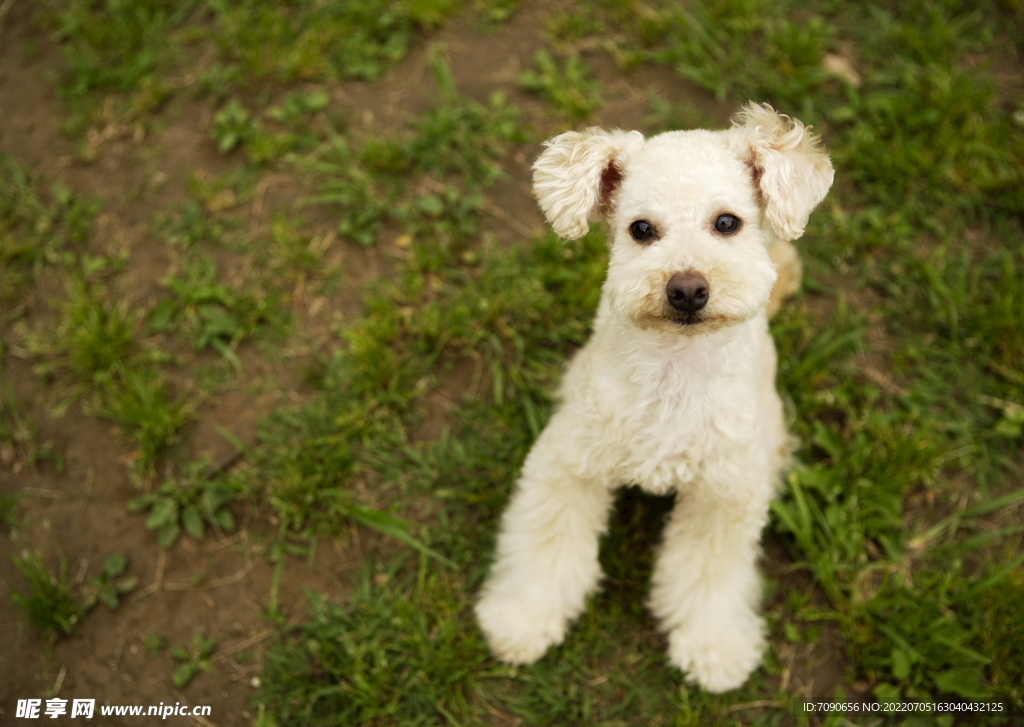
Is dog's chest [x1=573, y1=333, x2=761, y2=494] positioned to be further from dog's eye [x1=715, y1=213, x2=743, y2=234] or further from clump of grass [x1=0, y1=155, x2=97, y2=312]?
clump of grass [x1=0, y1=155, x2=97, y2=312]

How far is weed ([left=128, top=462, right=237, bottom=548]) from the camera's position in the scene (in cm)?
353

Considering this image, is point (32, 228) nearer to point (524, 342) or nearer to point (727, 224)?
point (524, 342)

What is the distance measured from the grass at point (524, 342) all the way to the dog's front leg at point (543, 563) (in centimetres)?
14

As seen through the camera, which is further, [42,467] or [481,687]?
[42,467]

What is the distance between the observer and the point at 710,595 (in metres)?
3.13

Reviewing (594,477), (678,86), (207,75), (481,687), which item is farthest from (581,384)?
(207,75)

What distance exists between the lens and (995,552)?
346 cm

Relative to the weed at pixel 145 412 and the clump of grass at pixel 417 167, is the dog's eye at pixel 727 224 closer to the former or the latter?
the clump of grass at pixel 417 167

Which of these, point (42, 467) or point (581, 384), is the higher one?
point (581, 384)

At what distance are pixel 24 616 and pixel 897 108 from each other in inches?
220

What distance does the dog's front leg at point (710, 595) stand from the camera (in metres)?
3.04

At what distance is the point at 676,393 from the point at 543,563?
1114mm

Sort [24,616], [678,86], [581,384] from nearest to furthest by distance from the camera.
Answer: [581,384] → [24,616] → [678,86]

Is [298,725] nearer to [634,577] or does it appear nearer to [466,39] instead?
[634,577]
